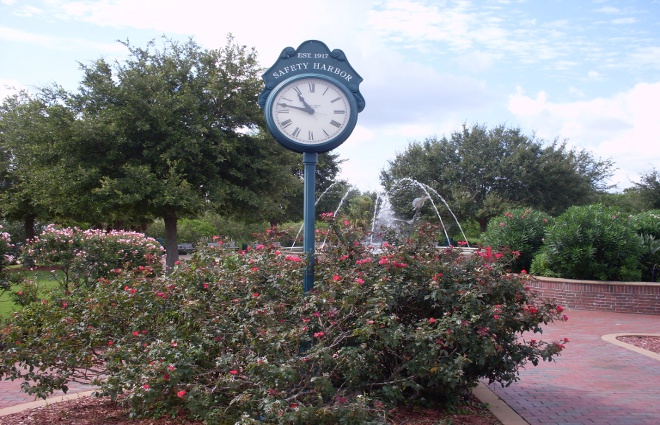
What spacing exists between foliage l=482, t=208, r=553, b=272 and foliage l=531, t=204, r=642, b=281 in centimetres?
167

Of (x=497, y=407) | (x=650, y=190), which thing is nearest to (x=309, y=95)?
(x=497, y=407)

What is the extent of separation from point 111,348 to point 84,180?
35.0 feet

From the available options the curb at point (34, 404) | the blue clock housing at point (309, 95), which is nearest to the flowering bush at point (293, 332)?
the curb at point (34, 404)

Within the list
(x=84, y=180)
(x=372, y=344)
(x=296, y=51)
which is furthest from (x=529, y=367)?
(x=84, y=180)

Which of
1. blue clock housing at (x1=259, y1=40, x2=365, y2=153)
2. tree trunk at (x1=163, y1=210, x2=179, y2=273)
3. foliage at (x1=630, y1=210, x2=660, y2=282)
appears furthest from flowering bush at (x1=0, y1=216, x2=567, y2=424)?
tree trunk at (x1=163, y1=210, x2=179, y2=273)

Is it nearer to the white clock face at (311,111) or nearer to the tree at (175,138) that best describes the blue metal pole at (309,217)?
the white clock face at (311,111)

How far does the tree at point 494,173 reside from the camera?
31.8 metres

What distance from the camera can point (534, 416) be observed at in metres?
4.95

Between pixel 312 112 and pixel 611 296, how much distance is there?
8.58 m

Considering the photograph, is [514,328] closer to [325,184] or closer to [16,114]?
[16,114]

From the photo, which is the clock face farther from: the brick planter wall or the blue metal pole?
the brick planter wall

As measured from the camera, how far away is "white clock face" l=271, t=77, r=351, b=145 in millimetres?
5160

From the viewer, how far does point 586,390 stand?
584cm

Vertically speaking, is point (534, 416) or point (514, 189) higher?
point (514, 189)
